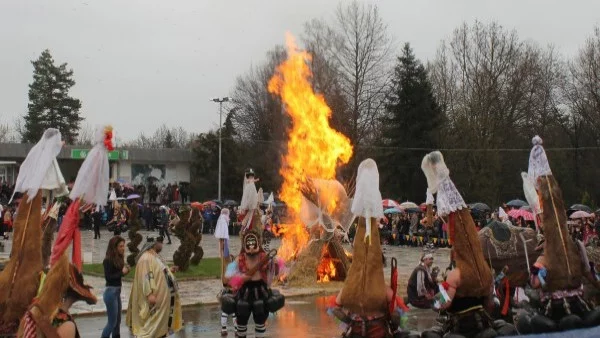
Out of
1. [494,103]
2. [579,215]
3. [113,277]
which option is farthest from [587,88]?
[113,277]

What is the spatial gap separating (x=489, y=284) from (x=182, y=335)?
21.4 feet

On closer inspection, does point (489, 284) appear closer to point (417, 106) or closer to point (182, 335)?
point (182, 335)

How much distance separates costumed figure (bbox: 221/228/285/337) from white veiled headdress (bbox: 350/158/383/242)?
3.35 metres

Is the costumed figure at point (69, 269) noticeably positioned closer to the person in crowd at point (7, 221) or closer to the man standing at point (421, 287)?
the man standing at point (421, 287)

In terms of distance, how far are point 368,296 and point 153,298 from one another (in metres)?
3.40

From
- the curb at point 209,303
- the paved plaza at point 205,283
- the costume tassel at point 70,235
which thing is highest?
the costume tassel at point 70,235

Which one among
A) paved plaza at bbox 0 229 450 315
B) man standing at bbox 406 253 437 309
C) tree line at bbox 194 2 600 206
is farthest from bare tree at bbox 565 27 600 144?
man standing at bbox 406 253 437 309

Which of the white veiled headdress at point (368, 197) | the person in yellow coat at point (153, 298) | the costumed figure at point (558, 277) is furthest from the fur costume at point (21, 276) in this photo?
the costumed figure at point (558, 277)

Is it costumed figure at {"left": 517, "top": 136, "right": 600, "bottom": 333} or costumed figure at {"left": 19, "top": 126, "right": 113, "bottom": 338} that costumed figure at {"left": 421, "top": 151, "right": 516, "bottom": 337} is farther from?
costumed figure at {"left": 19, "top": 126, "right": 113, "bottom": 338}

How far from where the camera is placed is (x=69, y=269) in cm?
659

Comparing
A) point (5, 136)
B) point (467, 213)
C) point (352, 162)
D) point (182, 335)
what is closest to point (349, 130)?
point (352, 162)

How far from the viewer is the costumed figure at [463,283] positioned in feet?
28.0

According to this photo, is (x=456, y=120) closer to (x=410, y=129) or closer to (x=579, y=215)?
(x=410, y=129)

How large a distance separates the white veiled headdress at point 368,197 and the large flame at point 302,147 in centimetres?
1157
